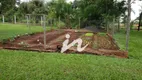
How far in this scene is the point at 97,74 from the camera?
16.4 feet

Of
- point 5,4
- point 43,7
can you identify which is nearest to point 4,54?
point 5,4

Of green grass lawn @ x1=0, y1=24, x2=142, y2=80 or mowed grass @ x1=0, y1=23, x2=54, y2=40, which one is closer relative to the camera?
green grass lawn @ x1=0, y1=24, x2=142, y2=80

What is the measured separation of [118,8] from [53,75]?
21.4 metres

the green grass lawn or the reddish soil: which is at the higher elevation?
the reddish soil

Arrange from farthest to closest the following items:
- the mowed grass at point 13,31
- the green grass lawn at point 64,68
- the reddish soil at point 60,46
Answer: the mowed grass at point 13,31, the reddish soil at point 60,46, the green grass lawn at point 64,68

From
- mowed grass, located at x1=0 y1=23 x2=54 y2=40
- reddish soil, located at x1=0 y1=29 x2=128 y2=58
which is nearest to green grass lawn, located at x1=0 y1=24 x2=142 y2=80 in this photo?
reddish soil, located at x1=0 y1=29 x2=128 y2=58

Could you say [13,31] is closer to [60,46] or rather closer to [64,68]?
[60,46]

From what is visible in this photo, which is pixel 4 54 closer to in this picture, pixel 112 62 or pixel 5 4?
pixel 112 62

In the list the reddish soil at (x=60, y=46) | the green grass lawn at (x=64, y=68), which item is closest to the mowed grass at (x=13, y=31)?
the reddish soil at (x=60, y=46)

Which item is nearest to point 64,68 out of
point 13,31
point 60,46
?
point 60,46

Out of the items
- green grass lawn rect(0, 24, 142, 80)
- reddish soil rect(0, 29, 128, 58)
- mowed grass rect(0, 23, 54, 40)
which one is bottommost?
green grass lawn rect(0, 24, 142, 80)

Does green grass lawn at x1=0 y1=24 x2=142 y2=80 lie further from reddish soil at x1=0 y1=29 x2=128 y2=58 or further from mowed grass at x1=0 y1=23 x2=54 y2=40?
mowed grass at x1=0 y1=23 x2=54 y2=40

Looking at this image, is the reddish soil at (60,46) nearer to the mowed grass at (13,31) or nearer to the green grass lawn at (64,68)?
the green grass lawn at (64,68)

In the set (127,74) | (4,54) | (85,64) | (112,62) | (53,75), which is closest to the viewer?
(53,75)
